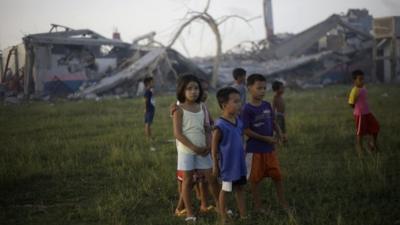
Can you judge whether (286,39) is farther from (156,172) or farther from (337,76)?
(156,172)

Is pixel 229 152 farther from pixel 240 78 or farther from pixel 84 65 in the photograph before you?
pixel 84 65

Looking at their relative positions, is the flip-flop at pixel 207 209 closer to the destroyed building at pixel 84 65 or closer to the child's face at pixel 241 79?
the child's face at pixel 241 79

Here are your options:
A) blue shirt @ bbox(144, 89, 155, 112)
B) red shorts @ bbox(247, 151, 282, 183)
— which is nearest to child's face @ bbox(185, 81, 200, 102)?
red shorts @ bbox(247, 151, 282, 183)

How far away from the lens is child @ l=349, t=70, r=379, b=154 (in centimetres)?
759

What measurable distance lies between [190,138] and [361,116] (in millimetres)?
4104

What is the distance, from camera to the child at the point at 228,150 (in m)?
4.43

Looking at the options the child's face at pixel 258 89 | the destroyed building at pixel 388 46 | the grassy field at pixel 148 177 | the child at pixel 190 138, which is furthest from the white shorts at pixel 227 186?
the destroyed building at pixel 388 46

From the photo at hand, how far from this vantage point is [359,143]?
7559 mm

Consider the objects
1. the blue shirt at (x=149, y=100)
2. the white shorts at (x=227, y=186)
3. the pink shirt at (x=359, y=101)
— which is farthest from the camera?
the blue shirt at (x=149, y=100)

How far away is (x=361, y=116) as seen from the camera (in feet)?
25.1

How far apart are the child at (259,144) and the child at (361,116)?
3.24 m

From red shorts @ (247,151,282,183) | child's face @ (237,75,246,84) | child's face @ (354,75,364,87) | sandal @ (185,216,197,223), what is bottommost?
sandal @ (185,216,197,223)

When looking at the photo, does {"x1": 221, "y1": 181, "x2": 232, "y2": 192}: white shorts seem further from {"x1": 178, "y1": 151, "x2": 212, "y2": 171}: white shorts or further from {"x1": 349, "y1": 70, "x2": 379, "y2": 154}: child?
{"x1": 349, "y1": 70, "x2": 379, "y2": 154}: child

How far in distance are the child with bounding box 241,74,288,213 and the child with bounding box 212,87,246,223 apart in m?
0.35
